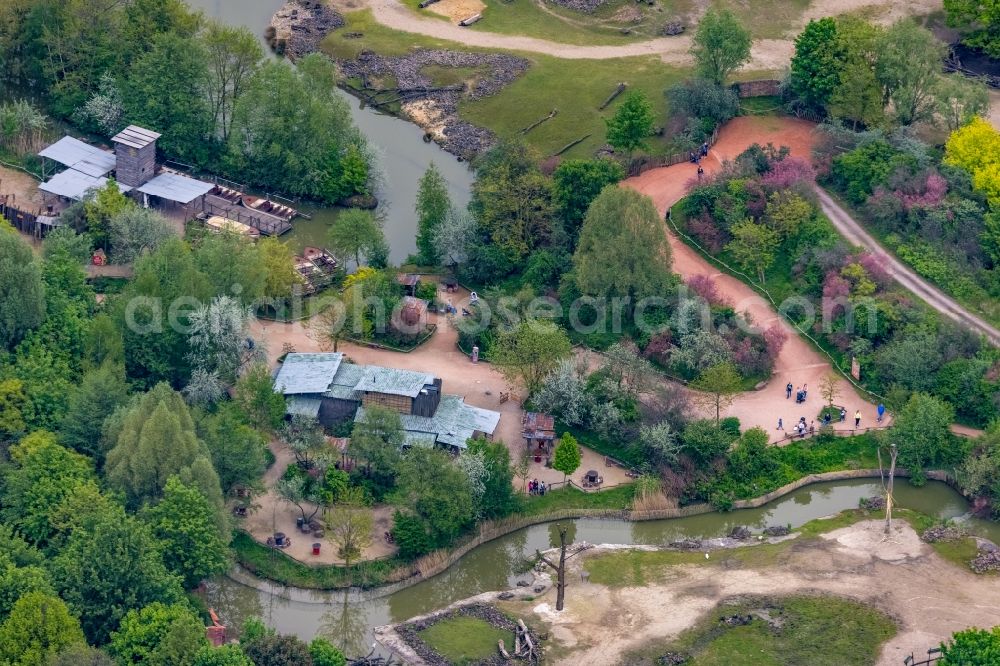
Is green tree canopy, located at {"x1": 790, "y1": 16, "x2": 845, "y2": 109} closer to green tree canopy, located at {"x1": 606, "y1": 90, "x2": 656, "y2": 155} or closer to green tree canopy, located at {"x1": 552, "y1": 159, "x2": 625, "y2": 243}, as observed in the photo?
green tree canopy, located at {"x1": 606, "y1": 90, "x2": 656, "y2": 155}

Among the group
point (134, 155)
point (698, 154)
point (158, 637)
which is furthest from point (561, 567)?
point (134, 155)

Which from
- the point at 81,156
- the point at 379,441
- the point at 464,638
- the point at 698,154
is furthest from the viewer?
the point at 698,154

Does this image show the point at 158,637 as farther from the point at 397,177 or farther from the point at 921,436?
the point at 397,177

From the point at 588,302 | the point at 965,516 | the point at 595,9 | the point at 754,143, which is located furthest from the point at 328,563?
the point at 595,9

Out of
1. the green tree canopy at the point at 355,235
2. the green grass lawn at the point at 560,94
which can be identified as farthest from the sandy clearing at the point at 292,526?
the green grass lawn at the point at 560,94

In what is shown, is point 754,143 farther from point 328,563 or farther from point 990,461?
point 328,563

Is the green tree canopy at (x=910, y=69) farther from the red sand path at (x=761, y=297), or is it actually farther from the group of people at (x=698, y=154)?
the group of people at (x=698, y=154)
